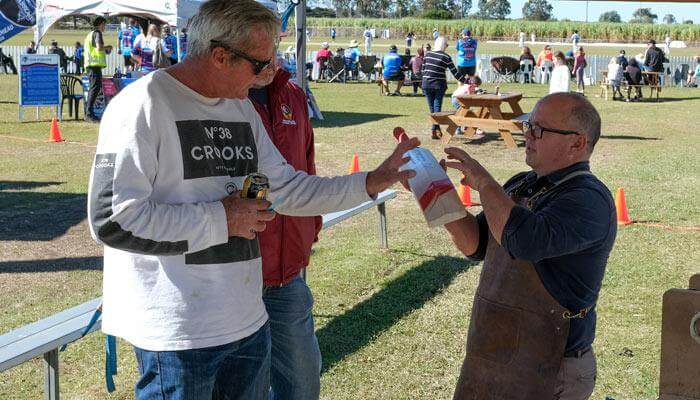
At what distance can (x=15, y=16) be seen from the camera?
16344 mm

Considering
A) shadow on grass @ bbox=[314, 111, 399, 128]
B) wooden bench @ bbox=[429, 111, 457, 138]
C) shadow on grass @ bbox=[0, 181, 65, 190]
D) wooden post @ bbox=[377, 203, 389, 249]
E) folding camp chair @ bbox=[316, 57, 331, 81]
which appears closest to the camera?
wooden post @ bbox=[377, 203, 389, 249]

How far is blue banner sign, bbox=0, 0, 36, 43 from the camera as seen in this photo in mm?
15941

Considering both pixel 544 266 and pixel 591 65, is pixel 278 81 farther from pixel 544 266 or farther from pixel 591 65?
pixel 591 65

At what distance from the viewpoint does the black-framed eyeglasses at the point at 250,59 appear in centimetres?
231

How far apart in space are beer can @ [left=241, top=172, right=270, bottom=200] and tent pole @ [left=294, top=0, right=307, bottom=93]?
163 inches

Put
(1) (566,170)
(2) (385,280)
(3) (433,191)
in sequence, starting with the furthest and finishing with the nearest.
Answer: (2) (385,280) < (1) (566,170) < (3) (433,191)

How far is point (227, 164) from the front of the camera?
7.87 feet

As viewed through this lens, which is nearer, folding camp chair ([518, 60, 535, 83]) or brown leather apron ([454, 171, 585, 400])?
brown leather apron ([454, 171, 585, 400])

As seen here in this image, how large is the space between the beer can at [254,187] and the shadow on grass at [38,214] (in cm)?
627

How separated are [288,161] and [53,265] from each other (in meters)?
4.46

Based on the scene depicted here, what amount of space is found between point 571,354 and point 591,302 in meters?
0.19

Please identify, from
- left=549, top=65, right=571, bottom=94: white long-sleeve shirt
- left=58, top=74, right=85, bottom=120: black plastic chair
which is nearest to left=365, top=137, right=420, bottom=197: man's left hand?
left=549, top=65, right=571, bottom=94: white long-sleeve shirt

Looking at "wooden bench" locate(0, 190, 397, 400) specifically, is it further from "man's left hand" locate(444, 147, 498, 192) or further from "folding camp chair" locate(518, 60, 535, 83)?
"folding camp chair" locate(518, 60, 535, 83)

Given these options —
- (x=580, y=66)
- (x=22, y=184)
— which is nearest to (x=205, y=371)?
(x=22, y=184)
